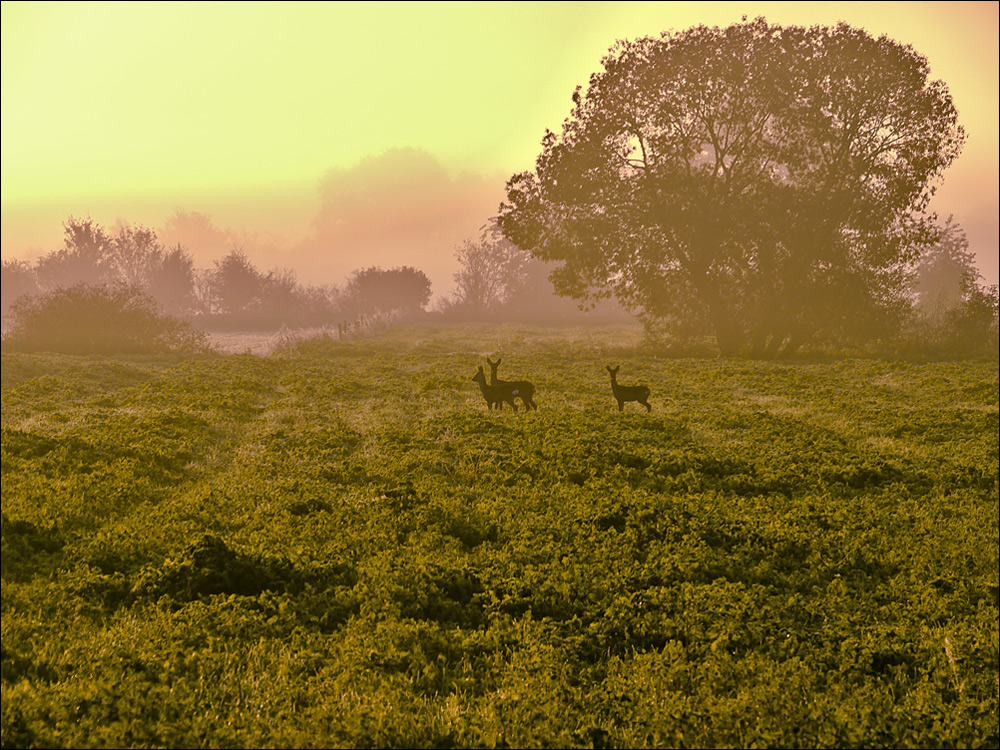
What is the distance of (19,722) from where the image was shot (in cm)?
541

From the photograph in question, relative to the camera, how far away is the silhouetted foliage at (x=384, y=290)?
8938 cm

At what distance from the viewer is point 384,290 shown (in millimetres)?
90188

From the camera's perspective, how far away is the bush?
38469 mm

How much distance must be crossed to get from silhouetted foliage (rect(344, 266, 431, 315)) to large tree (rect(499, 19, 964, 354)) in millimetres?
53849

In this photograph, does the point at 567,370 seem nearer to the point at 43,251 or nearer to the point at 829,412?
the point at 829,412

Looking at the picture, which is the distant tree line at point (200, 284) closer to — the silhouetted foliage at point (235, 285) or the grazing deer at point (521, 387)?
the silhouetted foliage at point (235, 285)

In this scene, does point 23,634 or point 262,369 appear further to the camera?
point 262,369

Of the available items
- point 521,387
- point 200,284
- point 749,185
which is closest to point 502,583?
point 521,387

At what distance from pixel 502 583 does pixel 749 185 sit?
3598cm

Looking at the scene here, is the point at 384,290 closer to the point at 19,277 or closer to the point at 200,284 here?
the point at 200,284

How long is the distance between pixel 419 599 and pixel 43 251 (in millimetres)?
60441

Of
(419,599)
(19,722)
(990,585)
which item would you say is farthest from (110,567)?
(990,585)

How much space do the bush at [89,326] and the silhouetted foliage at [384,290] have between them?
46.7 metres

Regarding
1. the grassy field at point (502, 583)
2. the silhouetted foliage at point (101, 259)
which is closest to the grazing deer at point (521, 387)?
the grassy field at point (502, 583)
